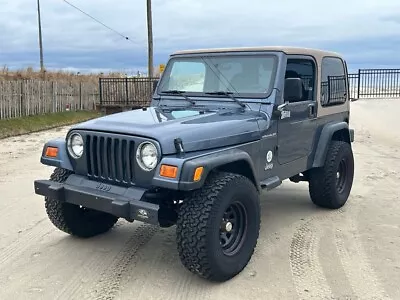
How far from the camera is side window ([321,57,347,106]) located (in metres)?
6.08

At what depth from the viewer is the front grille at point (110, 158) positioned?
4078 millimetres

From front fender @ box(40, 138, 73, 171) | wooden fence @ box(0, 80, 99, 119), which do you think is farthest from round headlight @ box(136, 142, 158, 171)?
wooden fence @ box(0, 80, 99, 119)

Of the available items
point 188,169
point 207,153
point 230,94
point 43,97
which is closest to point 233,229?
point 207,153

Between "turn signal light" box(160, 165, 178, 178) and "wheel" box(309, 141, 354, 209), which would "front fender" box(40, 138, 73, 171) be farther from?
"wheel" box(309, 141, 354, 209)

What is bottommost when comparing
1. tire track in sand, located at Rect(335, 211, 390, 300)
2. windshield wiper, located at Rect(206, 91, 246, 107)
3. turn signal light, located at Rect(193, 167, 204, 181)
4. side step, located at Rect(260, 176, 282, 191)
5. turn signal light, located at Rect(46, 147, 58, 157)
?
tire track in sand, located at Rect(335, 211, 390, 300)

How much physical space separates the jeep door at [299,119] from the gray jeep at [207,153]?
12 mm

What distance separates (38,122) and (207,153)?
1499 cm

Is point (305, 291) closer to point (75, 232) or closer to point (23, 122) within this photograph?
point (75, 232)

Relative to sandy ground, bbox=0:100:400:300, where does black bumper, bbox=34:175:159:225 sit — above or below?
above

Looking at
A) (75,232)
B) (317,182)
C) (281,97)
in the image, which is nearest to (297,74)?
(281,97)

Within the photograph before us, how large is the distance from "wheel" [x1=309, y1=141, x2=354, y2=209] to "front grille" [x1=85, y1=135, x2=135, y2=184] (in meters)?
2.87

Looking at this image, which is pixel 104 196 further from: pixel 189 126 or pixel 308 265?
pixel 308 265

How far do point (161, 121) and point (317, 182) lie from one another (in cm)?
263

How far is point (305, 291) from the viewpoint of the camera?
4008 mm
